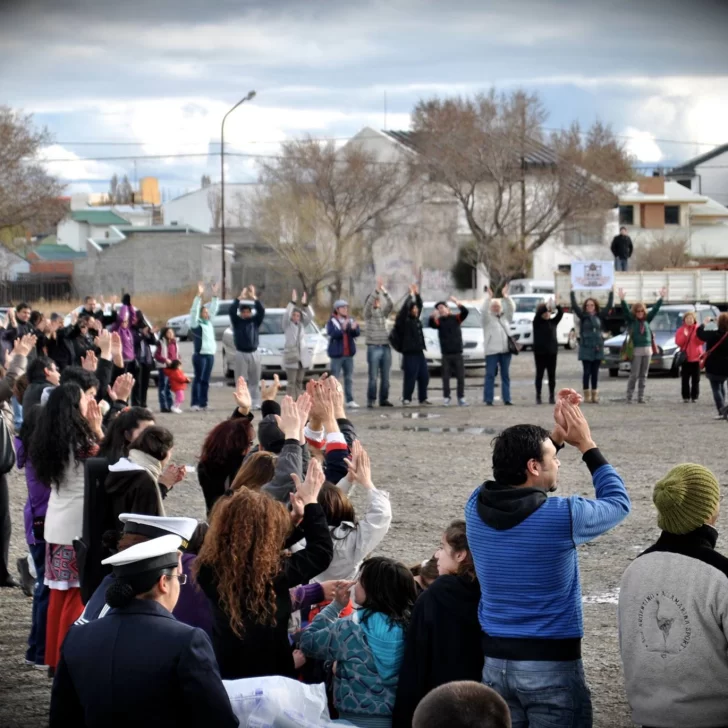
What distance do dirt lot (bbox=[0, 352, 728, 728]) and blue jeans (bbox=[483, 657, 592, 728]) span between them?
1.62 m

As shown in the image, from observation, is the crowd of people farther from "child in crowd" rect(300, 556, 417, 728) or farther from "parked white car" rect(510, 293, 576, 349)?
"parked white car" rect(510, 293, 576, 349)

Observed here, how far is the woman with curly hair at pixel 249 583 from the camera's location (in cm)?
460

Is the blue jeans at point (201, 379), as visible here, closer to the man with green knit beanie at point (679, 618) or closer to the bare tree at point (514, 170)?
the man with green knit beanie at point (679, 618)

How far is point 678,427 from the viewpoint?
17344 millimetres

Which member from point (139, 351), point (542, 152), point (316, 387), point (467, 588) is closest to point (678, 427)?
point (139, 351)

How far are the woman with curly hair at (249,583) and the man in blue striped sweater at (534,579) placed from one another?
845 millimetres


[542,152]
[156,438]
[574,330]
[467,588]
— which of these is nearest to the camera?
[467,588]

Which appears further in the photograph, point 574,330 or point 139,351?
point 574,330

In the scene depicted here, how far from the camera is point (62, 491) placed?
22.3ft

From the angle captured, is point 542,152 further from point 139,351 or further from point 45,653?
point 45,653

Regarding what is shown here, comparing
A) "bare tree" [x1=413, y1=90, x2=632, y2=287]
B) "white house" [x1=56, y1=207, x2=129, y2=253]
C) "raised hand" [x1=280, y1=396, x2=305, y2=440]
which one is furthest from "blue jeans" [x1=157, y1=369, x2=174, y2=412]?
"white house" [x1=56, y1=207, x2=129, y2=253]

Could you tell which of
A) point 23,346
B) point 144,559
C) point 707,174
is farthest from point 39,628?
point 707,174

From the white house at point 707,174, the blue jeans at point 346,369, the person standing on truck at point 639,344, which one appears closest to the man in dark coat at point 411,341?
the blue jeans at point 346,369

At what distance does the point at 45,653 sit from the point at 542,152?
170 ft
